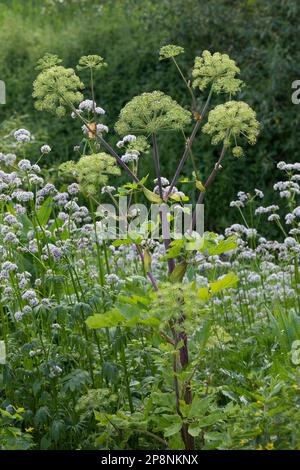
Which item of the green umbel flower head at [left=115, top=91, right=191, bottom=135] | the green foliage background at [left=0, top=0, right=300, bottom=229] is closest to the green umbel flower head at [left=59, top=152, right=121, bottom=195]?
the green umbel flower head at [left=115, top=91, right=191, bottom=135]

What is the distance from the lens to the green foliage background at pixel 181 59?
9250 millimetres

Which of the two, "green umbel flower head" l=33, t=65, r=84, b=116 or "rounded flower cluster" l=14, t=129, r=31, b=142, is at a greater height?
"green umbel flower head" l=33, t=65, r=84, b=116

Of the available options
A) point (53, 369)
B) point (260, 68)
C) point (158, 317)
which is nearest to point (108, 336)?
point (53, 369)

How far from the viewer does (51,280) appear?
4180mm

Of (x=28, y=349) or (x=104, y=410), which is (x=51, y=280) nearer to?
(x=28, y=349)

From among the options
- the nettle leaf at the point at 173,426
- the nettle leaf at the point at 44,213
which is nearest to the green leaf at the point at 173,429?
the nettle leaf at the point at 173,426

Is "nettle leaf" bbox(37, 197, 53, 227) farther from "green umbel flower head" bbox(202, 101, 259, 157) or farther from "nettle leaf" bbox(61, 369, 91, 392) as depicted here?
"green umbel flower head" bbox(202, 101, 259, 157)

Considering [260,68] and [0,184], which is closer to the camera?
[0,184]

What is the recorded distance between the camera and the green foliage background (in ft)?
30.3

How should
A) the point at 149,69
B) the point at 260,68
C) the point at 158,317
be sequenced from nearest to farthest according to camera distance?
the point at 158,317, the point at 260,68, the point at 149,69

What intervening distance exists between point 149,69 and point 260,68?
1359 millimetres

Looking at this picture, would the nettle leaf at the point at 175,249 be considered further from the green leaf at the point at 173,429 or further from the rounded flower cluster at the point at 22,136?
the rounded flower cluster at the point at 22,136

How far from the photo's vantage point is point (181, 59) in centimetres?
1023

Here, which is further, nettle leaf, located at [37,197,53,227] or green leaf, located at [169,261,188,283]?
nettle leaf, located at [37,197,53,227]
